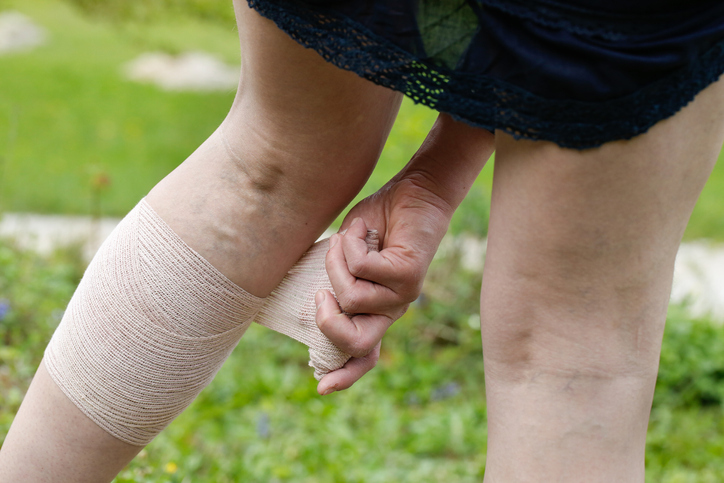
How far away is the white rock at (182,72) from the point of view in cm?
577

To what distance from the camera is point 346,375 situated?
951 millimetres

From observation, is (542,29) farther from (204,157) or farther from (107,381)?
(107,381)

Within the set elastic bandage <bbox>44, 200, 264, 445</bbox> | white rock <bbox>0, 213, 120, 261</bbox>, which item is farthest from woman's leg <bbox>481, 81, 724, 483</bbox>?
white rock <bbox>0, 213, 120, 261</bbox>

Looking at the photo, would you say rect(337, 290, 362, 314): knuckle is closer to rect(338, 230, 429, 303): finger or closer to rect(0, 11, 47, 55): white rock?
rect(338, 230, 429, 303): finger

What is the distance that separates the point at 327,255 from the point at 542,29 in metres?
0.46

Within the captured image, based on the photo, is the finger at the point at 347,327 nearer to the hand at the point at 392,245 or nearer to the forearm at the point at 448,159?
the hand at the point at 392,245

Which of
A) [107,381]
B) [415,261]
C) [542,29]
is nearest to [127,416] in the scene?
[107,381]

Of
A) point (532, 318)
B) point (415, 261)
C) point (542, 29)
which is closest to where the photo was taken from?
point (542, 29)

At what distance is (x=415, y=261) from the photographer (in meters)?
0.92

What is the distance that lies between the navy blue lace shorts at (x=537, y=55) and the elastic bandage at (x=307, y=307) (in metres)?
0.34

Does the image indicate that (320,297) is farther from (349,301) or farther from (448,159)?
(448,159)

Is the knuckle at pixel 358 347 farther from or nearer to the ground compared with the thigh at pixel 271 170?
nearer to the ground

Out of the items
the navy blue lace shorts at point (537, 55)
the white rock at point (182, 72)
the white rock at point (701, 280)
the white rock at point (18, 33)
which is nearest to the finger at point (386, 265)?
the navy blue lace shorts at point (537, 55)

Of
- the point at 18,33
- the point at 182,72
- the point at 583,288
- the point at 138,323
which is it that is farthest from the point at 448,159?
the point at 18,33
